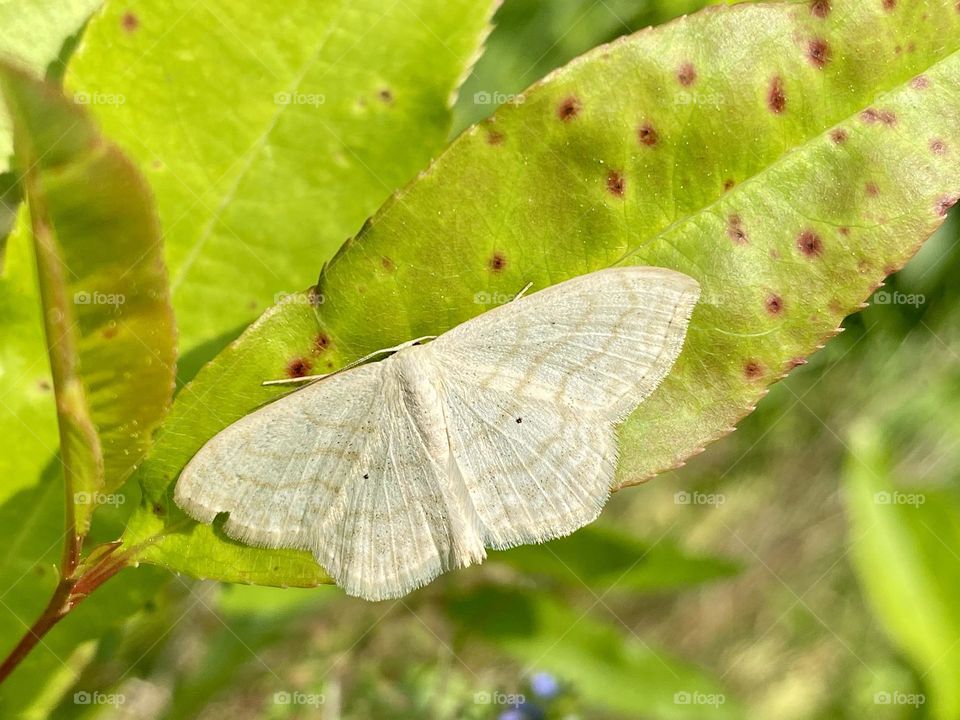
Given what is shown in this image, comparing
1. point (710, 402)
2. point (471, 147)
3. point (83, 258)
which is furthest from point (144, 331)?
point (710, 402)

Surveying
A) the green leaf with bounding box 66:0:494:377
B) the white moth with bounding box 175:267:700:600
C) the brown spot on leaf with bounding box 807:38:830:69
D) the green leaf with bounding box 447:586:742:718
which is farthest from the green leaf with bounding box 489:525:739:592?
the brown spot on leaf with bounding box 807:38:830:69

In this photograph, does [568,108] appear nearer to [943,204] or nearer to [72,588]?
[943,204]

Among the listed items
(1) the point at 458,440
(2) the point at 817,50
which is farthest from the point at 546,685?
(2) the point at 817,50

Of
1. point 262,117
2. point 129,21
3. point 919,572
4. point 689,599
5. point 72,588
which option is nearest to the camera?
point 72,588

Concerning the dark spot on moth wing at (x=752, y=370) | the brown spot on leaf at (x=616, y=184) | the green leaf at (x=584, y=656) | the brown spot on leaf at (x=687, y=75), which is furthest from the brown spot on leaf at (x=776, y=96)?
the green leaf at (x=584, y=656)

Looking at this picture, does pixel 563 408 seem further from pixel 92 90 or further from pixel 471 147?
pixel 92 90

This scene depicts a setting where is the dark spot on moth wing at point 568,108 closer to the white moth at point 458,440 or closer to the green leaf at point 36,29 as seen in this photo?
the white moth at point 458,440
